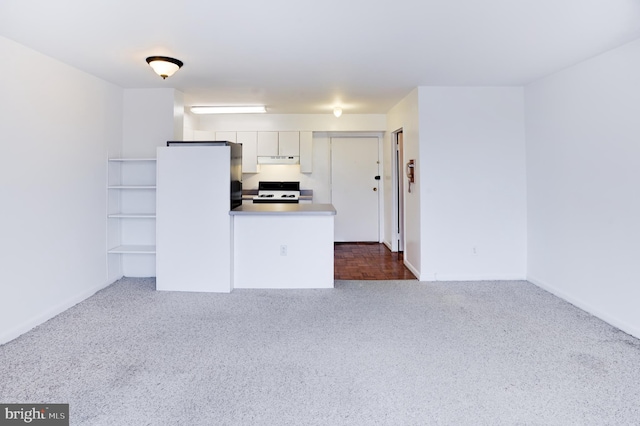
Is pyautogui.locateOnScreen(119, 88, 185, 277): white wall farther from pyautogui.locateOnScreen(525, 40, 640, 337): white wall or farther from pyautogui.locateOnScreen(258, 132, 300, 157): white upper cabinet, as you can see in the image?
pyautogui.locateOnScreen(525, 40, 640, 337): white wall

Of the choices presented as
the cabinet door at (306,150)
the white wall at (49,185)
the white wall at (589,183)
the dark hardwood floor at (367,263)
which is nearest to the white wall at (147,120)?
the white wall at (49,185)

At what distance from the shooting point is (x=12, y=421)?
75.7 inches

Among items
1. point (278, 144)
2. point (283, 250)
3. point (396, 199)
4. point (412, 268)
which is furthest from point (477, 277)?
point (278, 144)

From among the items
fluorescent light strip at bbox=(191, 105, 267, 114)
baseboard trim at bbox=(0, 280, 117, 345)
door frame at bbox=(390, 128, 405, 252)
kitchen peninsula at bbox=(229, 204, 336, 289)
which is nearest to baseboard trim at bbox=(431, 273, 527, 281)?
kitchen peninsula at bbox=(229, 204, 336, 289)

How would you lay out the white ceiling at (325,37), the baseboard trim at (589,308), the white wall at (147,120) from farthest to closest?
the white wall at (147,120) < the baseboard trim at (589,308) < the white ceiling at (325,37)

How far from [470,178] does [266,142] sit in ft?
11.3

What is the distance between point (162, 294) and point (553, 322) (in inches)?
147

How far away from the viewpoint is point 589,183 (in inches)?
136

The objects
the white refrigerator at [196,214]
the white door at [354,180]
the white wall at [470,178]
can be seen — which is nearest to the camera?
the white refrigerator at [196,214]

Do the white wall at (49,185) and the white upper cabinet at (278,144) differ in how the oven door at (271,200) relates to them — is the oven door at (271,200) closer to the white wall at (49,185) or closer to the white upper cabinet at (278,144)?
the white upper cabinet at (278,144)

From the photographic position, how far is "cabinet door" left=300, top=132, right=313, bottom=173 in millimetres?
6570

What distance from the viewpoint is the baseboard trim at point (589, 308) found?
3006 mm

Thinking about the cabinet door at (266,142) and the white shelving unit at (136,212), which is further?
the cabinet door at (266,142)

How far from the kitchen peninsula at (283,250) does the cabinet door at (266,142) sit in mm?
2448
